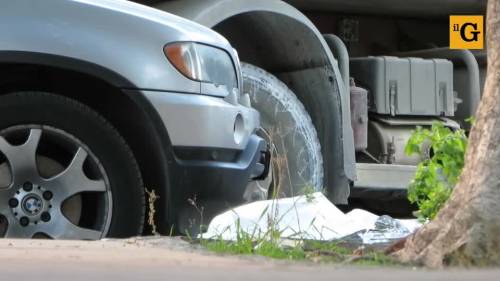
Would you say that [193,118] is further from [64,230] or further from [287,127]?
[287,127]

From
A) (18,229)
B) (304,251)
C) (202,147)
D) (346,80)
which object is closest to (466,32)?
(346,80)

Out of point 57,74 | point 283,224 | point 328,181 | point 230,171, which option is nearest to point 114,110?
point 57,74

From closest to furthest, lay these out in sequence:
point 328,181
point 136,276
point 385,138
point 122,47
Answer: point 136,276
point 122,47
point 328,181
point 385,138

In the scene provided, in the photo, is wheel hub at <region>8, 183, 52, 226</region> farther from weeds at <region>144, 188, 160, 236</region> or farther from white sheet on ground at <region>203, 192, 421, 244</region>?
white sheet on ground at <region>203, 192, 421, 244</region>

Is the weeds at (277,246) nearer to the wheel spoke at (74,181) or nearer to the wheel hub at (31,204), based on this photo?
the wheel spoke at (74,181)

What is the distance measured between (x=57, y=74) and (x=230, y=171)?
1.02 m

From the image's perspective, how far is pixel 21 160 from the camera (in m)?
5.34

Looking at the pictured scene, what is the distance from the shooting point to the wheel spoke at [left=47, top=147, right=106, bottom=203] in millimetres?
5375

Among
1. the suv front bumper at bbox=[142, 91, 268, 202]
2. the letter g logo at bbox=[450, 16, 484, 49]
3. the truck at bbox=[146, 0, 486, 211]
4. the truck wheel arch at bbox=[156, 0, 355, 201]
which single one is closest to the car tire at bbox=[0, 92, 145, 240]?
the suv front bumper at bbox=[142, 91, 268, 202]

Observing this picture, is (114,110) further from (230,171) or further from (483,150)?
(483,150)

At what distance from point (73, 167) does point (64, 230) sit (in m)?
0.32

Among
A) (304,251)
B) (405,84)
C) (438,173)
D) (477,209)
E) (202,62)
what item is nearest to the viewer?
(477,209)

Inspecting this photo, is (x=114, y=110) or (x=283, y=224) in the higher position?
(x=114, y=110)

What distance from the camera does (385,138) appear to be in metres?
8.51
